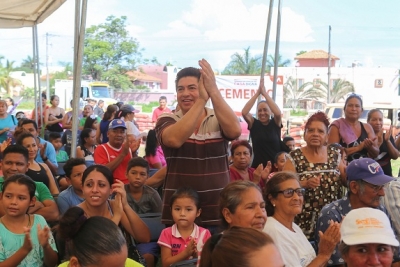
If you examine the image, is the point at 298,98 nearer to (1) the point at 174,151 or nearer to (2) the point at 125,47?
(2) the point at 125,47

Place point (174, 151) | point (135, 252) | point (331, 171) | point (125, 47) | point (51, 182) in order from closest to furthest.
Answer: point (174, 151), point (135, 252), point (331, 171), point (51, 182), point (125, 47)

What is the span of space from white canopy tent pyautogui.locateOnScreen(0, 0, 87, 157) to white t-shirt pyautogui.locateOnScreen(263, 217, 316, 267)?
3.33 metres

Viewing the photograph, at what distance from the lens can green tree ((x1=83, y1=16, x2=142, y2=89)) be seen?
48000mm

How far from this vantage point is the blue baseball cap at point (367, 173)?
369cm

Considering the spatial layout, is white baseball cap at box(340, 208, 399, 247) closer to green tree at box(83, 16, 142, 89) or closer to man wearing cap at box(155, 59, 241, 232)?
man wearing cap at box(155, 59, 241, 232)

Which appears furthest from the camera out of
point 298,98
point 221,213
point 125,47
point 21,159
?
point 125,47

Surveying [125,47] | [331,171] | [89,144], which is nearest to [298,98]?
[125,47]

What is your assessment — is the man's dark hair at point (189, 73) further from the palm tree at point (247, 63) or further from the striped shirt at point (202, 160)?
the palm tree at point (247, 63)

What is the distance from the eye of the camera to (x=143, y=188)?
499 centimetres

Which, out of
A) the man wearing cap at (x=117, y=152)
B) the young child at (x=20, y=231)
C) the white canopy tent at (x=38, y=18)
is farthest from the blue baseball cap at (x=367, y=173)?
the white canopy tent at (x=38, y=18)

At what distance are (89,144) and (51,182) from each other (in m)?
2.42

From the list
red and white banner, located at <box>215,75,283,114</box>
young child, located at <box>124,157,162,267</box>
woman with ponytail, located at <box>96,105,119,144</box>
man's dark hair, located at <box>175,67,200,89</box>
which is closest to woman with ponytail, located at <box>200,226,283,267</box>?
man's dark hair, located at <box>175,67,200,89</box>

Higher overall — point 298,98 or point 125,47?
point 125,47

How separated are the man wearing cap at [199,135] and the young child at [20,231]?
34.9 inches
